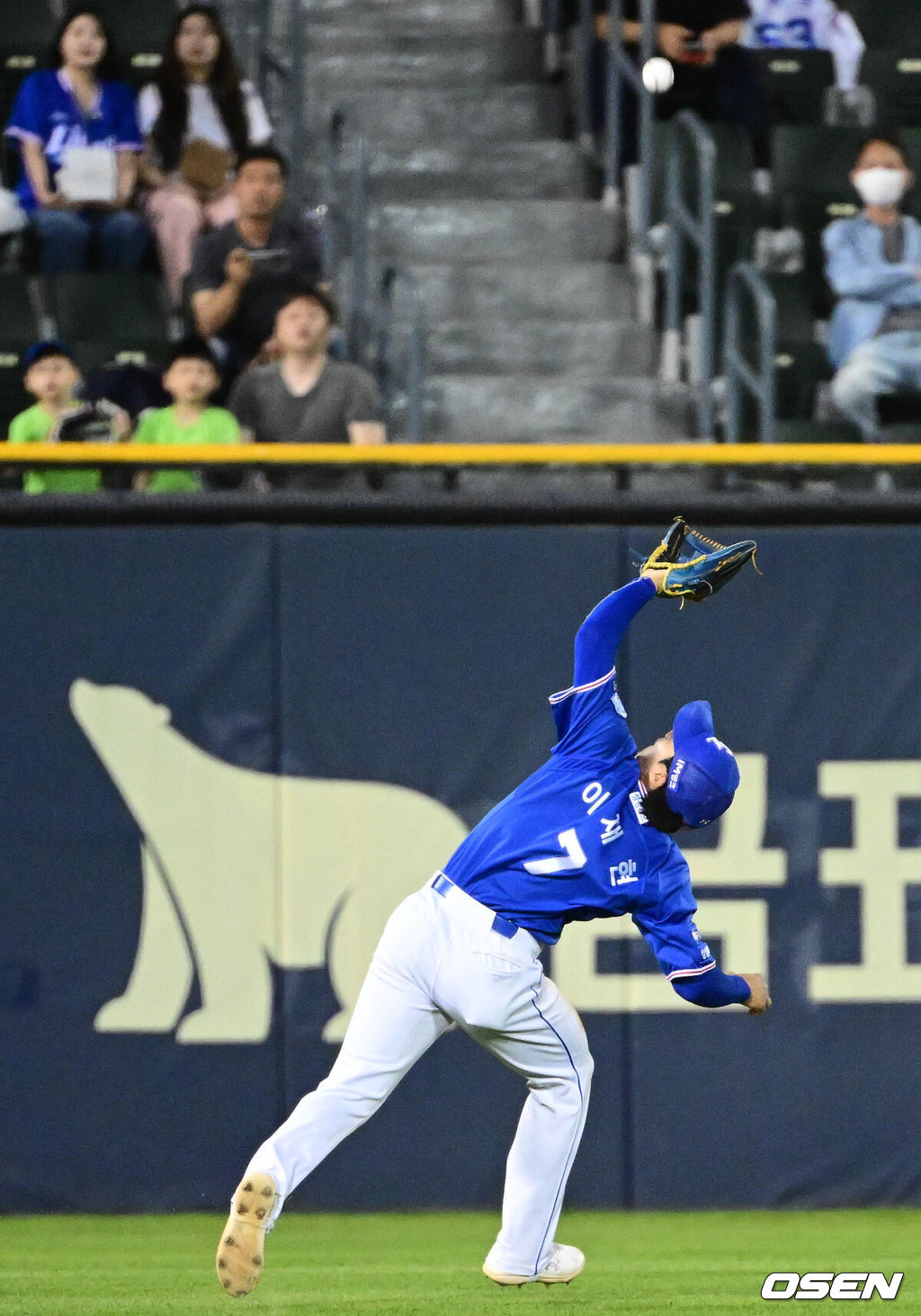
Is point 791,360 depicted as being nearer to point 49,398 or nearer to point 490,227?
point 490,227

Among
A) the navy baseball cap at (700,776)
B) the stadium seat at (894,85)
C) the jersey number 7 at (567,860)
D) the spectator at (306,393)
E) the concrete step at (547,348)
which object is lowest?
the jersey number 7 at (567,860)

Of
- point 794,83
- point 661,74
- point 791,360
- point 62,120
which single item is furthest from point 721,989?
point 794,83

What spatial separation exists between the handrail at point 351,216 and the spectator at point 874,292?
216cm

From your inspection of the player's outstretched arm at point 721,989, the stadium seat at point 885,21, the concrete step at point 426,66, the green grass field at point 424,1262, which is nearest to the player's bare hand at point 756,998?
the player's outstretched arm at point 721,989

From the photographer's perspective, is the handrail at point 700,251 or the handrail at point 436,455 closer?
the handrail at point 436,455

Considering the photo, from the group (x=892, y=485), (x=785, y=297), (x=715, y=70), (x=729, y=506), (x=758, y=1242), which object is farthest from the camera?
(x=715, y=70)

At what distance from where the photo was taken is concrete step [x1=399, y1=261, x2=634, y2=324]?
10062mm

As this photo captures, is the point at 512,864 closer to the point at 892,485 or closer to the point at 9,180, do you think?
the point at 892,485

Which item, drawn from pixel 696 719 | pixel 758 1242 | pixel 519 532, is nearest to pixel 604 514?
pixel 519 532

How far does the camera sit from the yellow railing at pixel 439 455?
725cm

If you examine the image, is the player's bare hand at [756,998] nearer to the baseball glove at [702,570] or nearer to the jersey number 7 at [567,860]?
the jersey number 7 at [567,860]

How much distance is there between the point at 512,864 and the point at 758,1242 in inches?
77.4

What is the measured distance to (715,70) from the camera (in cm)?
1105

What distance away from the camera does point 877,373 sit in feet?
30.2
